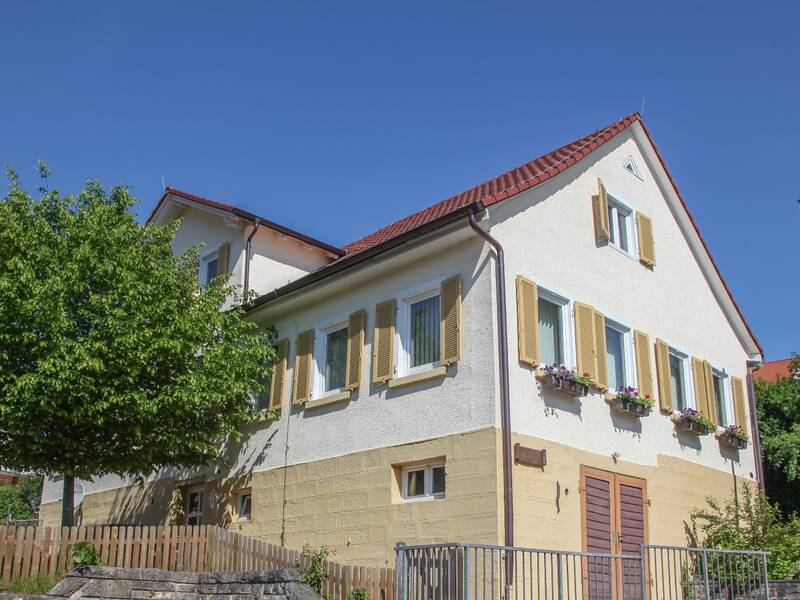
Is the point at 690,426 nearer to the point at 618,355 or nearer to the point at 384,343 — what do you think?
the point at 618,355

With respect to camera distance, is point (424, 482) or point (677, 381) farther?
point (677, 381)

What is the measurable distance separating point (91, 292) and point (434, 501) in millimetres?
6315

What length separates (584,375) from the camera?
14070mm

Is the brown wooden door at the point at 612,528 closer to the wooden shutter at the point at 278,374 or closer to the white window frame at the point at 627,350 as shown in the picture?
the white window frame at the point at 627,350

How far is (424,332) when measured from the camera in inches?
565

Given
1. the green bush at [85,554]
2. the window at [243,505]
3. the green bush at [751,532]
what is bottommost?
the green bush at [85,554]

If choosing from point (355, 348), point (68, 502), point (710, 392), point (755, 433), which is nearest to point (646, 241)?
point (710, 392)

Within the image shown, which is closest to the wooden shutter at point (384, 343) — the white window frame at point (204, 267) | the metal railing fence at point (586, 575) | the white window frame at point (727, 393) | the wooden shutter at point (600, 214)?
the metal railing fence at point (586, 575)

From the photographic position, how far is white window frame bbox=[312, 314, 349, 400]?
52.5 feet

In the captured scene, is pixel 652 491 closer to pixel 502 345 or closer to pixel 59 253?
pixel 502 345

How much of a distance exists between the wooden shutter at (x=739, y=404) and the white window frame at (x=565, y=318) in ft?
20.7

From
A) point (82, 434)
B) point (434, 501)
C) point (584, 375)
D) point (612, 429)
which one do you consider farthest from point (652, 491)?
point (82, 434)

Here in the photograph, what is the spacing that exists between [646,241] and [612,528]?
5.97 m

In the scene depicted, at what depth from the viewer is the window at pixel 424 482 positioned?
13.3m
